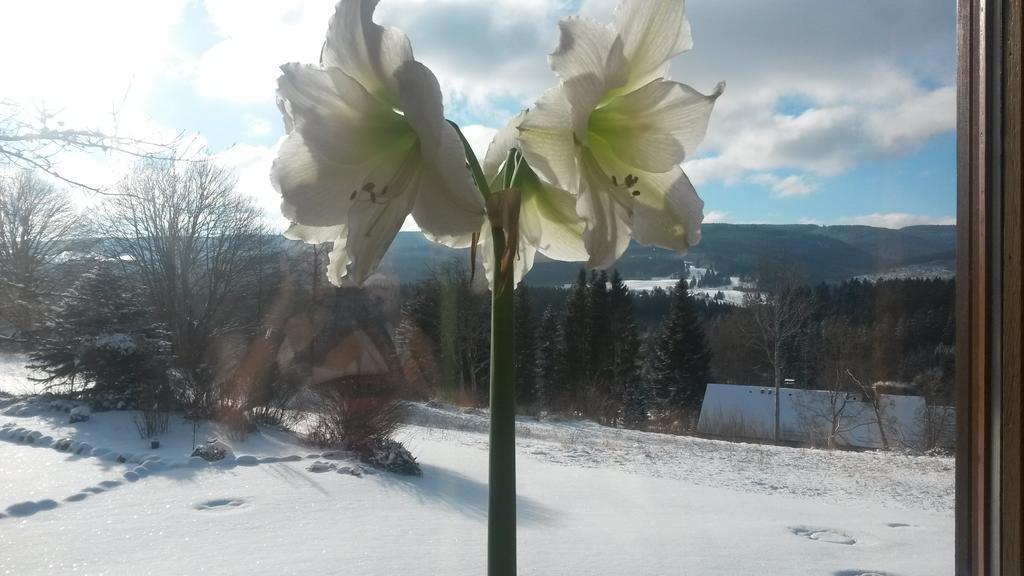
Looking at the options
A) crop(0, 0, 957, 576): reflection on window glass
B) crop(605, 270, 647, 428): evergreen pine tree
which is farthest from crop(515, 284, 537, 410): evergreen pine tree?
crop(605, 270, 647, 428): evergreen pine tree

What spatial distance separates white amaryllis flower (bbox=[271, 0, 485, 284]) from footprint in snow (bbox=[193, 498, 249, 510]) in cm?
86

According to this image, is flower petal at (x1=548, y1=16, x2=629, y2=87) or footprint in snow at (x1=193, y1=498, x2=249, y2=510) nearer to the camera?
flower petal at (x1=548, y1=16, x2=629, y2=87)

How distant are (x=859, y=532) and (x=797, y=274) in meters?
0.44

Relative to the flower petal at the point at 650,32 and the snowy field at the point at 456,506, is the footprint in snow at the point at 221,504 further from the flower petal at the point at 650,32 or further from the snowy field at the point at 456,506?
the flower petal at the point at 650,32

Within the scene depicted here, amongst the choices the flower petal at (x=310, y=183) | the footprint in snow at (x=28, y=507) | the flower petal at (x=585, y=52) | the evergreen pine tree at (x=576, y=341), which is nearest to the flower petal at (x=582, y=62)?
the flower petal at (x=585, y=52)

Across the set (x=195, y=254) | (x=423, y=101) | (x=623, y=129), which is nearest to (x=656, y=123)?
(x=623, y=129)

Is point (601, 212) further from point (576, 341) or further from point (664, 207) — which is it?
point (576, 341)

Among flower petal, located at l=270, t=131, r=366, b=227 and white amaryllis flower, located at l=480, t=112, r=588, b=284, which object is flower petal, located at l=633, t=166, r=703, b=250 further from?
flower petal, located at l=270, t=131, r=366, b=227

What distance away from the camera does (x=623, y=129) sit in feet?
1.23

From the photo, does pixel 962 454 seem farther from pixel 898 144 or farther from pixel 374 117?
pixel 374 117

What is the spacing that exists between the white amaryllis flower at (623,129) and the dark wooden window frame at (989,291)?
Result: 0.77 meters

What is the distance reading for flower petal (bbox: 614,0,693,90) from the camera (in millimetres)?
353

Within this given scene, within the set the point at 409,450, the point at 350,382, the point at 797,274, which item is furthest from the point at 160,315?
the point at 797,274

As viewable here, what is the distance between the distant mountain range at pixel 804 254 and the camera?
112cm
